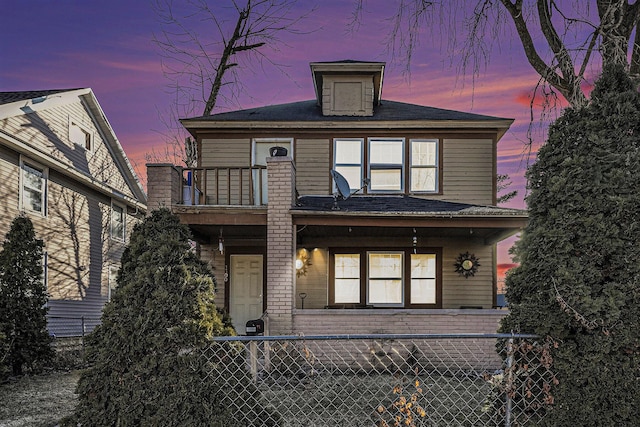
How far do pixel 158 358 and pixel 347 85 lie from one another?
37.1 ft

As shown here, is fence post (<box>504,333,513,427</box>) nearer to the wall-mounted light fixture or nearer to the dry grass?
the dry grass

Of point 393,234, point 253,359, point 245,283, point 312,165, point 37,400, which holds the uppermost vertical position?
point 312,165

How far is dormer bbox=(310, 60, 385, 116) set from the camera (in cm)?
1340

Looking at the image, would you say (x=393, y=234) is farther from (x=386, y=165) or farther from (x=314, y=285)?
(x=314, y=285)

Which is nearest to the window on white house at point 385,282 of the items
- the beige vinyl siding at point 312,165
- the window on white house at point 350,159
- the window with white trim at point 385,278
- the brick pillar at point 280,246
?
the window with white trim at point 385,278

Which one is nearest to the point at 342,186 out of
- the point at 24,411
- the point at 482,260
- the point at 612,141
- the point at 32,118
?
the point at 482,260

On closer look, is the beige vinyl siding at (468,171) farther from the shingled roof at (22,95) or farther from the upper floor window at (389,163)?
the shingled roof at (22,95)

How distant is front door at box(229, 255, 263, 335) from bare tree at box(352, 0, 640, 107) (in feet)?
25.4

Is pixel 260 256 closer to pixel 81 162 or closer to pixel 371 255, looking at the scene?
pixel 371 255

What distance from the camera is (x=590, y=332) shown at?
353 centimetres

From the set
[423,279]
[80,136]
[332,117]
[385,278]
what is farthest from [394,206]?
[80,136]

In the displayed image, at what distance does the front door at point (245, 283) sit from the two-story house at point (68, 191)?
13.8 ft

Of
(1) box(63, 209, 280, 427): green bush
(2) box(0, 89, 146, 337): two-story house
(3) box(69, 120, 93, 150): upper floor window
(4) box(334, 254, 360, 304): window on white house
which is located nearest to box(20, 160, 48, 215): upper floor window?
(2) box(0, 89, 146, 337): two-story house

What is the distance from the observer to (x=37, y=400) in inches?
298
